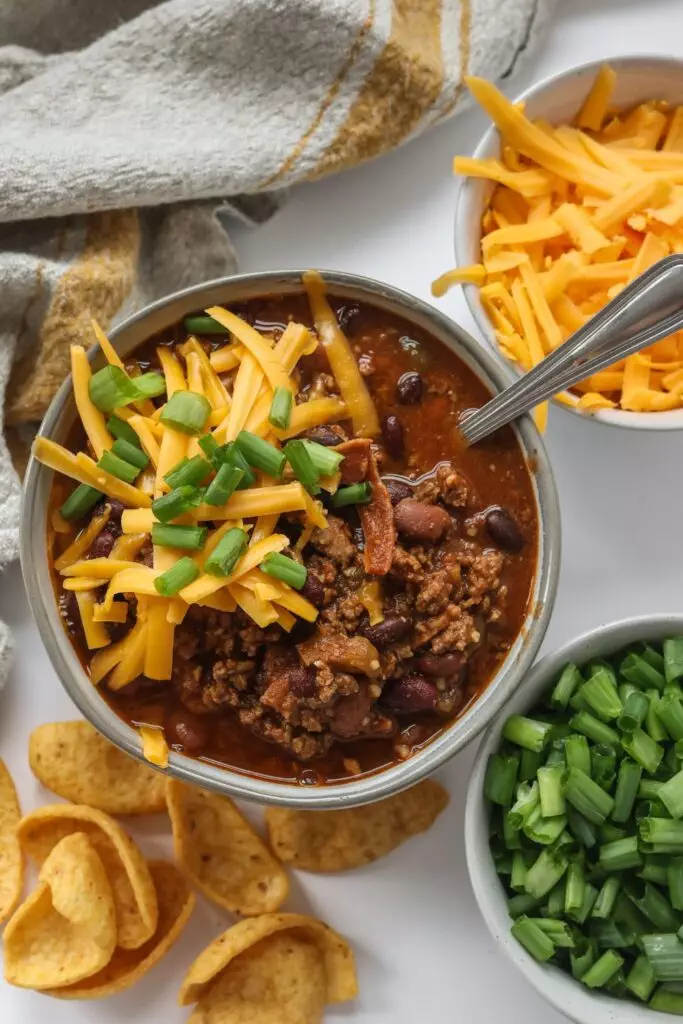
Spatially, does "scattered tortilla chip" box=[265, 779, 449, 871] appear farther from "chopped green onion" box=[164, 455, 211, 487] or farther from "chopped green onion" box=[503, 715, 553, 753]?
"chopped green onion" box=[164, 455, 211, 487]

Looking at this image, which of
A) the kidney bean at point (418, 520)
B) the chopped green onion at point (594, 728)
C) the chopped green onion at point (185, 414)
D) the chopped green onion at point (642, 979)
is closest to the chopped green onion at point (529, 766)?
the chopped green onion at point (594, 728)

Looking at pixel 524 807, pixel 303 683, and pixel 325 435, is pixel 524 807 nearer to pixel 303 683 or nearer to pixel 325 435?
pixel 303 683

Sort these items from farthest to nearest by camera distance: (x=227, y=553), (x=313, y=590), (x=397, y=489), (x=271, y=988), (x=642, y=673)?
(x=271, y=988) → (x=642, y=673) → (x=397, y=489) → (x=313, y=590) → (x=227, y=553)

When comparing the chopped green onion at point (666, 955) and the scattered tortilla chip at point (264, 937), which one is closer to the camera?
the chopped green onion at point (666, 955)

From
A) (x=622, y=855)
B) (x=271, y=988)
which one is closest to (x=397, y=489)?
(x=622, y=855)

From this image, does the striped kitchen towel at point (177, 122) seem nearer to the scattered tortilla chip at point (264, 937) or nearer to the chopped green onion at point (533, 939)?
the scattered tortilla chip at point (264, 937)

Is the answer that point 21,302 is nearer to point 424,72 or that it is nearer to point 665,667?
point 424,72

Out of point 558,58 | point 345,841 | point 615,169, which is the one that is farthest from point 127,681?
point 558,58

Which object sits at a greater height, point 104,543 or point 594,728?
point 104,543
